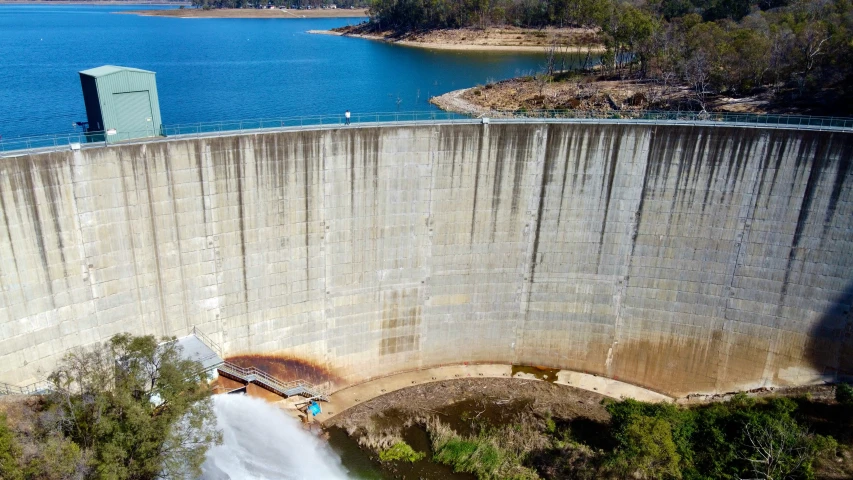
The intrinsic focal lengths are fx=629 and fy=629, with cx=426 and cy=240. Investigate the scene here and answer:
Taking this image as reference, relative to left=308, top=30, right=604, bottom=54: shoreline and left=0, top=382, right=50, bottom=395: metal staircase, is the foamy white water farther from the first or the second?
left=308, top=30, right=604, bottom=54: shoreline

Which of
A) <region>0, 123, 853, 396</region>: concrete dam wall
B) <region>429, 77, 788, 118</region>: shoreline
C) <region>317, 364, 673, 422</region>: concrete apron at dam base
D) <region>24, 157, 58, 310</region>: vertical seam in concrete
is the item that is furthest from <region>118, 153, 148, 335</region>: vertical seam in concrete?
<region>429, 77, 788, 118</region>: shoreline

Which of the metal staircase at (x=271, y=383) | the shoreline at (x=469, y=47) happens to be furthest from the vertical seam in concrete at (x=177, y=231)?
the shoreline at (x=469, y=47)

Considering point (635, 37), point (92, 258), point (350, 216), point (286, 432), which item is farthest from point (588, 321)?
point (635, 37)

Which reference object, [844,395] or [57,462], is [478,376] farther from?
[57,462]

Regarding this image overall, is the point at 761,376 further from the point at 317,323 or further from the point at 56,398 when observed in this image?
the point at 56,398

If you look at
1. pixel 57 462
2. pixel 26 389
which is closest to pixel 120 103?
pixel 26 389
